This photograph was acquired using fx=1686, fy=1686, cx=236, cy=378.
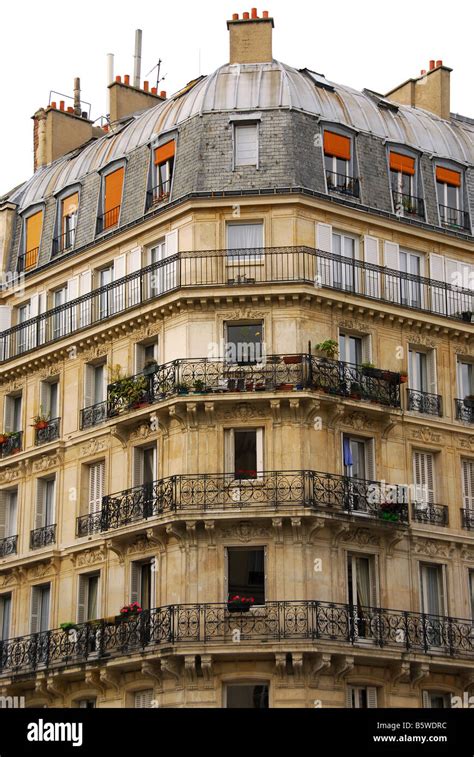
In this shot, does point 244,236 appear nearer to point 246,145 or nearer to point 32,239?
point 246,145

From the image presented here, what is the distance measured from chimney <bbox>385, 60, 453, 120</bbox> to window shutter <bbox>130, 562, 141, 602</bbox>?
1600cm

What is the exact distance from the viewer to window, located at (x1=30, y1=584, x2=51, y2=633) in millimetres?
43822

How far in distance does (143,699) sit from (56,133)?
19.4m

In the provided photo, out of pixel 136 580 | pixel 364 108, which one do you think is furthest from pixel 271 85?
pixel 136 580

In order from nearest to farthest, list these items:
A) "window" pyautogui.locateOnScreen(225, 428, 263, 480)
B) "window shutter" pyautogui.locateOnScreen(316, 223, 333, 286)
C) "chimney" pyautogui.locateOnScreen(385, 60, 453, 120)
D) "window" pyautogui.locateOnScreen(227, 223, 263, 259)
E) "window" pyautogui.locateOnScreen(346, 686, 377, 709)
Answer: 1. "window" pyautogui.locateOnScreen(346, 686, 377, 709)
2. "window" pyautogui.locateOnScreen(225, 428, 263, 480)
3. "window shutter" pyautogui.locateOnScreen(316, 223, 333, 286)
4. "window" pyautogui.locateOnScreen(227, 223, 263, 259)
5. "chimney" pyautogui.locateOnScreen(385, 60, 453, 120)

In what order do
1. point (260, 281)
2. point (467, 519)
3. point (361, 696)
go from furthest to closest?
point (467, 519)
point (260, 281)
point (361, 696)

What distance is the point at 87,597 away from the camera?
140 ft

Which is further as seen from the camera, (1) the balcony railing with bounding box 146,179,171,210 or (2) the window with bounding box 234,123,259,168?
(1) the balcony railing with bounding box 146,179,171,210

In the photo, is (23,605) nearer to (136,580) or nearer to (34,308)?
(136,580)

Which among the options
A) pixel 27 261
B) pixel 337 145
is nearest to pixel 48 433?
pixel 27 261

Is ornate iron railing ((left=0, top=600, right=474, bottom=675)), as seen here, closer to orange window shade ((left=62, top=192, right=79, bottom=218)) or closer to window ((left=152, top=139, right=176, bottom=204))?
window ((left=152, top=139, right=176, bottom=204))

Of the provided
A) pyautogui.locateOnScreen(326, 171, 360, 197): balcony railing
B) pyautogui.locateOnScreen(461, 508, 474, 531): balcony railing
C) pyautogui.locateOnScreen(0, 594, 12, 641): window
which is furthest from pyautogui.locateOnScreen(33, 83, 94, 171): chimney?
pyautogui.locateOnScreen(461, 508, 474, 531): balcony railing

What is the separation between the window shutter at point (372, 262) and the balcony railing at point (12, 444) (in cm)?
1071

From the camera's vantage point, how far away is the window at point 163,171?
43.6 metres
